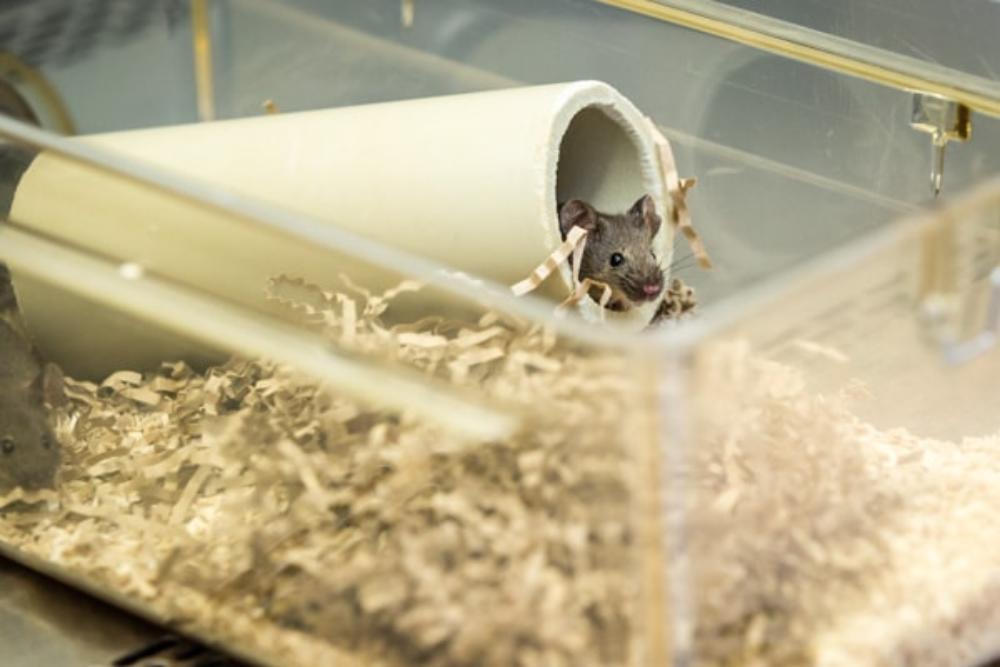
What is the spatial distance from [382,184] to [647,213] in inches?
9.0

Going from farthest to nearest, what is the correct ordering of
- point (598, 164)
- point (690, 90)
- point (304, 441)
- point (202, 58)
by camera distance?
point (202, 58), point (690, 90), point (598, 164), point (304, 441)

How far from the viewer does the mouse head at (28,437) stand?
162 centimetres

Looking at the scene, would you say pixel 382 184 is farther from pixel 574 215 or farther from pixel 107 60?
pixel 107 60

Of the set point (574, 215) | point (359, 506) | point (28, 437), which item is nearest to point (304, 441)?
point (359, 506)

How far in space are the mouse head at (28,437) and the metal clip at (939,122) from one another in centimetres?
75

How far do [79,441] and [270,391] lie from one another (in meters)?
0.23

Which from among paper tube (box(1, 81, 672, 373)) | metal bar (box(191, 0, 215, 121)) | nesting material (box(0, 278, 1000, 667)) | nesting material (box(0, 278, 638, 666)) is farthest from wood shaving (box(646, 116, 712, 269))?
metal bar (box(191, 0, 215, 121))

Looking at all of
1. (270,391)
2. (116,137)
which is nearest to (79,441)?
(270,391)

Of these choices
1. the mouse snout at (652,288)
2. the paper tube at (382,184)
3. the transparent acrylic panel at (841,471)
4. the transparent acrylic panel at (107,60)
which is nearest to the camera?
the transparent acrylic panel at (841,471)

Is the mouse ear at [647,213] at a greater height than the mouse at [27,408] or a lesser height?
greater

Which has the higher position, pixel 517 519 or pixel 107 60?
pixel 517 519

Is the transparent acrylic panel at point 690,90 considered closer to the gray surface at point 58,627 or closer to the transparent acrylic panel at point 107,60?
the transparent acrylic panel at point 107,60

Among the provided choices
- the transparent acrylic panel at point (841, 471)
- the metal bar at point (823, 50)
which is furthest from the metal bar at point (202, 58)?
the transparent acrylic panel at point (841, 471)

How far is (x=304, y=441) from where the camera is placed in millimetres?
1439
